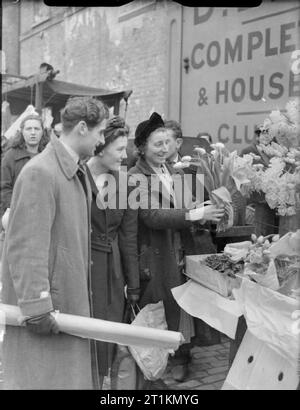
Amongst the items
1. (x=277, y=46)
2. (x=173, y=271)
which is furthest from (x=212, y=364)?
(x=277, y=46)

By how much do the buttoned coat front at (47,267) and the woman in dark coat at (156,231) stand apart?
70cm

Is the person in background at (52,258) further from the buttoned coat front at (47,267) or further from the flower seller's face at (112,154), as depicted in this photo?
the flower seller's face at (112,154)

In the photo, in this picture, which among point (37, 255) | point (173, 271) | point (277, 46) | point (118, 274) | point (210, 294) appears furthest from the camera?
point (277, 46)

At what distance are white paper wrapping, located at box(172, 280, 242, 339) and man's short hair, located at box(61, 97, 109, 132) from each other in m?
1.02

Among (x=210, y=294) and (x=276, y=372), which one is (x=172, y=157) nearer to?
(x=210, y=294)

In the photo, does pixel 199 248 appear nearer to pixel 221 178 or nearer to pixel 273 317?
pixel 221 178

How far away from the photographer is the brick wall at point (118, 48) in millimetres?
7398

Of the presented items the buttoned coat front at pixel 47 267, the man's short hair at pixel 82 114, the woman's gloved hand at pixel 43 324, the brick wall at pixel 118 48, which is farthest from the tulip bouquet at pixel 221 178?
the brick wall at pixel 118 48

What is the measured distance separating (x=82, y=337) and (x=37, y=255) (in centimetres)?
43

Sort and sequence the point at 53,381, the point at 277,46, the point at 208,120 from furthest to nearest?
the point at 208,120
the point at 277,46
the point at 53,381

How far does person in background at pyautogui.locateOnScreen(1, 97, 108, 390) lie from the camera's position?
6.30 feet

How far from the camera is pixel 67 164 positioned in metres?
2.08

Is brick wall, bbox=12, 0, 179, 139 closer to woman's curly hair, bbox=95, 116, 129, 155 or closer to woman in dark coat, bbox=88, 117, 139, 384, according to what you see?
woman's curly hair, bbox=95, 116, 129, 155

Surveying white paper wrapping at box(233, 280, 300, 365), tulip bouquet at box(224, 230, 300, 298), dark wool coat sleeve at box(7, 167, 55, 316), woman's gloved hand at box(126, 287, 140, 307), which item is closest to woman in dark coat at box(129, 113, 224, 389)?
woman's gloved hand at box(126, 287, 140, 307)
